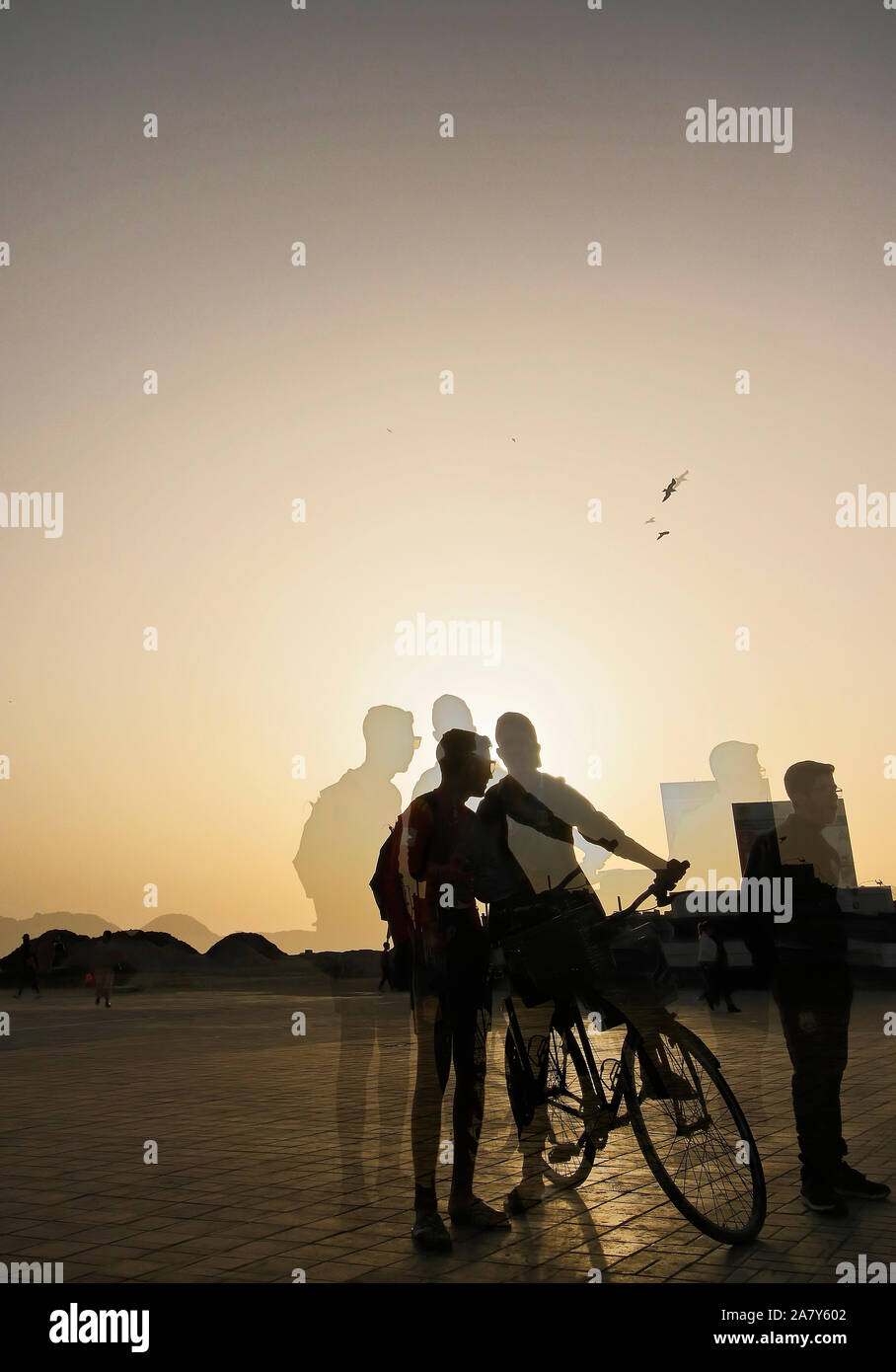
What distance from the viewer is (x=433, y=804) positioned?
5.88 meters

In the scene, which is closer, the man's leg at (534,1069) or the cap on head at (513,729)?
the man's leg at (534,1069)

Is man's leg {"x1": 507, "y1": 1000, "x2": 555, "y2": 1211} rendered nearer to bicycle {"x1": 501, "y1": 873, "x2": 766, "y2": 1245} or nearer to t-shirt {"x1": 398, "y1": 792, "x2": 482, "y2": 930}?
bicycle {"x1": 501, "y1": 873, "x2": 766, "y2": 1245}

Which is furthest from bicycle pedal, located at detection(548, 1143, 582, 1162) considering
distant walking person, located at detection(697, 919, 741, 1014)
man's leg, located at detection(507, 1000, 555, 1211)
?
distant walking person, located at detection(697, 919, 741, 1014)

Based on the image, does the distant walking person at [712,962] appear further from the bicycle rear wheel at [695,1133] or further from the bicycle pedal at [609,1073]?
the bicycle rear wheel at [695,1133]

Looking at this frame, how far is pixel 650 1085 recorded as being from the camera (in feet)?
18.0

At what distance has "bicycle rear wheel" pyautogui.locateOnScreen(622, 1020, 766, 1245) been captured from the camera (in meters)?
5.30

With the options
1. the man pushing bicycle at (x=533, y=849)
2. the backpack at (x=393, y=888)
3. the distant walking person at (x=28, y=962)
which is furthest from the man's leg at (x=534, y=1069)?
the distant walking person at (x=28, y=962)

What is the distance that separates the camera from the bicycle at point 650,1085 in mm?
5320

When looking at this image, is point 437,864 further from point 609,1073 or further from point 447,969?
point 609,1073

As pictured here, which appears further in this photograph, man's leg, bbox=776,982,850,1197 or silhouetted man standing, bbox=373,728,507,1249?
man's leg, bbox=776,982,850,1197

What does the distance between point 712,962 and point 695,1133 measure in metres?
13.1

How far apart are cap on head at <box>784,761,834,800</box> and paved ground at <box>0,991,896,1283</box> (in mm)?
1775

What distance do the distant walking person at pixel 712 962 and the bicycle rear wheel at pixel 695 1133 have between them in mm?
12579

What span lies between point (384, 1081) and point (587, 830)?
18.8 ft
